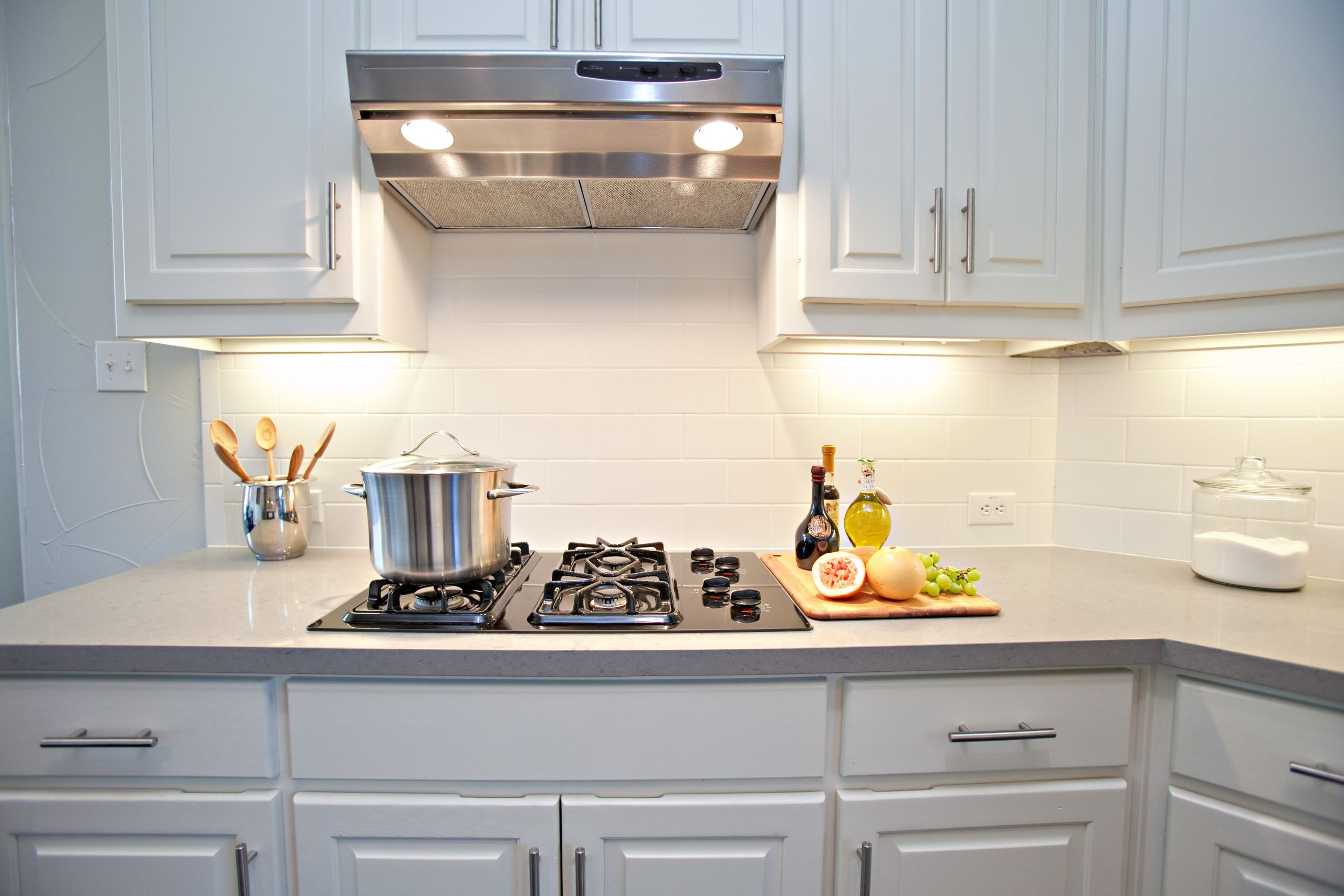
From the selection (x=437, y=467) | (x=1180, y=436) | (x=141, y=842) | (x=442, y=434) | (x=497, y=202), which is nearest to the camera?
(x=141, y=842)

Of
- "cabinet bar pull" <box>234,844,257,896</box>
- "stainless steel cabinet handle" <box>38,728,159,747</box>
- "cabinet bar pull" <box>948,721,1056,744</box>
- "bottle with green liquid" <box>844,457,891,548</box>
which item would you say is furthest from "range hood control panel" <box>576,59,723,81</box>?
"cabinet bar pull" <box>234,844,257,896</box>

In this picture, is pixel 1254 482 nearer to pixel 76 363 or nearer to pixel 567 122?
pixel 567 122

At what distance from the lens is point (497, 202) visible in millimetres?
1316

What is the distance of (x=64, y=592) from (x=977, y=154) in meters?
2.06

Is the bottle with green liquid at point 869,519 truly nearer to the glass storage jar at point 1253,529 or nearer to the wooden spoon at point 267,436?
the glass storage jar at point 1253,529

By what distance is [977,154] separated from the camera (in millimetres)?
1205

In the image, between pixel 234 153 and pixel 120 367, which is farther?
pixel 120 367

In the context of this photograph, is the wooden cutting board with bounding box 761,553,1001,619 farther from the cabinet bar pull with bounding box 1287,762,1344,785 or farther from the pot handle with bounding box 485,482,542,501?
the pot handle with bounding box 485,482,542,501

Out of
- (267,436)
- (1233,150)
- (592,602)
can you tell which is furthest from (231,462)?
(1233,150)

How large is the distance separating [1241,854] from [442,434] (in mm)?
1754

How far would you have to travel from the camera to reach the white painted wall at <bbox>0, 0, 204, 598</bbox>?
1.46 meters

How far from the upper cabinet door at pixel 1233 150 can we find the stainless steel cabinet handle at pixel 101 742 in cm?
197

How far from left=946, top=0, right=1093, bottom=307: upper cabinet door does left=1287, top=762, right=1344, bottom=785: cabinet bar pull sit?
877 mm

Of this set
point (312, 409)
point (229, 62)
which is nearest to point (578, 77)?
point (229, 62)
